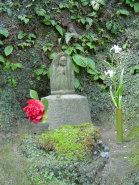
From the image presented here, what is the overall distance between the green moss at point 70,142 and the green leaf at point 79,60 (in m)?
3.82

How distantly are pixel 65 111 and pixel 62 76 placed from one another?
72 cm

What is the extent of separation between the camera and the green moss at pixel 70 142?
9.41 ft

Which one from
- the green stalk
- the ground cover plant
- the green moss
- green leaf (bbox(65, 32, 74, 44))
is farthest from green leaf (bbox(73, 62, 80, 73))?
the green moss

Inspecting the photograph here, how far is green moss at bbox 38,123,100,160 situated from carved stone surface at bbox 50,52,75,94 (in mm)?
2179

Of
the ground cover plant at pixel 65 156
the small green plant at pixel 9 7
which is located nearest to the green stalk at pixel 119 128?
the ground cover plant at pixel 65 156

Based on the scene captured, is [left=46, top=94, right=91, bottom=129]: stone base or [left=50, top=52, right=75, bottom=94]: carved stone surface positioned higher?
[left=50, top=52, right=75, bottom=94]: carved stone surface

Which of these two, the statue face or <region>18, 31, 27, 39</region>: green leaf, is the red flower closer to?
the statue face

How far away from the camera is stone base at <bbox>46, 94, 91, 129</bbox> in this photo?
16.4ft

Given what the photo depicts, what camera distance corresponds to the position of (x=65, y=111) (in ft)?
16.6

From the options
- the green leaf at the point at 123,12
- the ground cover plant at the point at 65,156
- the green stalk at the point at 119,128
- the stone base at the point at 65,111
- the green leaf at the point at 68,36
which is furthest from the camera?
the green leaf at the point at 123,12

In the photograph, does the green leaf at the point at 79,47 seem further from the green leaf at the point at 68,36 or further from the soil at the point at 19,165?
the soil at the point at 19,165

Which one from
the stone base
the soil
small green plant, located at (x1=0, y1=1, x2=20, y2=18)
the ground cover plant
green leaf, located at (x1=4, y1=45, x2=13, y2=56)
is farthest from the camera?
small green plant, located at (x1=0, y1=1, x2=20, y2=18)

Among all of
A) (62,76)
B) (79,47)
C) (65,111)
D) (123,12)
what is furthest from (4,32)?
(123,12)

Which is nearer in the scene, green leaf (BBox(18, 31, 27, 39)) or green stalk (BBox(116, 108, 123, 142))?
green stalk (BBox(116, 108, 123, 142))
